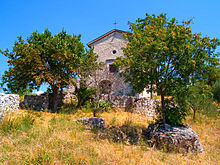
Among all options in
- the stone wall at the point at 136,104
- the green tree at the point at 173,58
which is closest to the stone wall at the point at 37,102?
the stone wall at the point at 136,104

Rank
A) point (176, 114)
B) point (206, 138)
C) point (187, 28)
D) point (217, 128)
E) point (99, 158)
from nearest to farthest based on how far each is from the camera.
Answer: point (99, 158)
point (187, 28)
point (176, 114)
point (206, 138)
point (217, 128)

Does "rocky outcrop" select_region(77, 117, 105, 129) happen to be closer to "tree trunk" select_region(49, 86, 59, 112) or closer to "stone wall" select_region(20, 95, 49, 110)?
"tree trunk" select_region(49, 86, 59, 112)

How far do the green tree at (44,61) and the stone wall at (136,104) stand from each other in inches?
164

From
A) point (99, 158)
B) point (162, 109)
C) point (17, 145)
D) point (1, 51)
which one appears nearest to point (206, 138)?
point (162, 109)

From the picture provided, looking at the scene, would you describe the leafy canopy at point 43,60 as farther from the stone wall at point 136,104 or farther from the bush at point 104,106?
the stone wall at point 136,104

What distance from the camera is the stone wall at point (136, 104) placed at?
12.8 m

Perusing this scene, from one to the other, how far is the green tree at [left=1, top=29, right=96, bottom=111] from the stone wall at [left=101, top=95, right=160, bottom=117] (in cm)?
417

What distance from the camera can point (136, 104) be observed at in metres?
13.2

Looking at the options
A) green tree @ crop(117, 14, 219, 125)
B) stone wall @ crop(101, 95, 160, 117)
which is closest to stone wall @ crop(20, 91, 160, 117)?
stone wall @ crop(101, 95, 160, 117)

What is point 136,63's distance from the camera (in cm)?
643

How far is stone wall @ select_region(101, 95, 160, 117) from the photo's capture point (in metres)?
12.8

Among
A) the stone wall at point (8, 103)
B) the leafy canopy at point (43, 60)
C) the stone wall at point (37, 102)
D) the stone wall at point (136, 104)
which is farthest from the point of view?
the stone wall at point (37, 102)

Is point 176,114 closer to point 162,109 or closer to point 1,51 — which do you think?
point 162,109

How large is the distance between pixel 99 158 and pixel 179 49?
4.97 m
